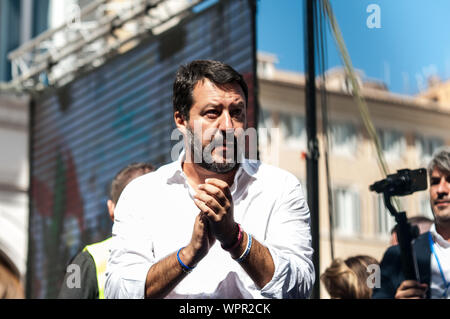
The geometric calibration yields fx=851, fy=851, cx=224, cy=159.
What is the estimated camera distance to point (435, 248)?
10.2ft

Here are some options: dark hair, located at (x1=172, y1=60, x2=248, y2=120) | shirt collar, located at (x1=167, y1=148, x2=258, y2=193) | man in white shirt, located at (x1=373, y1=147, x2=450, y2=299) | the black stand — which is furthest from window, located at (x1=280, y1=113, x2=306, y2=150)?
dark hair, located at (x1=172, y1=60, x2=248, y2=120)

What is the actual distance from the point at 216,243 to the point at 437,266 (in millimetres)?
1032

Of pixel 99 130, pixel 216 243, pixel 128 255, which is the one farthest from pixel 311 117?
pixel 99 130

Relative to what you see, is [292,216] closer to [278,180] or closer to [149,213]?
[278,180]

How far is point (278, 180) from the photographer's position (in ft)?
8.16

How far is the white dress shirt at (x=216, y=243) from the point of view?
2.32 m

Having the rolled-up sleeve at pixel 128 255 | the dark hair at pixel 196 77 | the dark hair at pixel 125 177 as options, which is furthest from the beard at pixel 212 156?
the dark hair at pixel 125 177

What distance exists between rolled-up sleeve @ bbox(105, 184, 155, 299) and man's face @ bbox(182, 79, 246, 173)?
251mm

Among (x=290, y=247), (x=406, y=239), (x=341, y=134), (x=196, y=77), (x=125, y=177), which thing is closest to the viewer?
(x=290, y=247)

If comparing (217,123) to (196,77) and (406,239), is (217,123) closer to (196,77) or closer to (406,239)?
(196,77)

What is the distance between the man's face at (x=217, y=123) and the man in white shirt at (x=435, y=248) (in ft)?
3.35

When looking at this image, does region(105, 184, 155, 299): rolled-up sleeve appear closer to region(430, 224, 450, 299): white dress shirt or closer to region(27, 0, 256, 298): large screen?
region(430, 224, 450, 299): white dress shirt

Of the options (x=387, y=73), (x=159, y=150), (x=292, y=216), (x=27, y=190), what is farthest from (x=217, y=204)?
(x=27, y=190)
